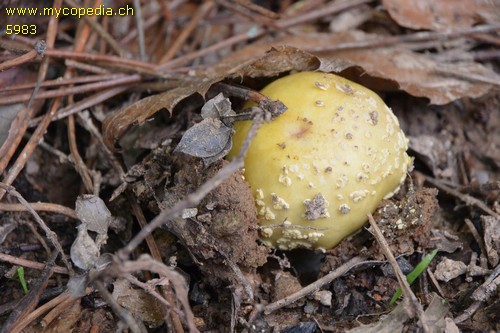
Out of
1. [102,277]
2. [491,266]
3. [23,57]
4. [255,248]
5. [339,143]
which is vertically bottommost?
[491,266]

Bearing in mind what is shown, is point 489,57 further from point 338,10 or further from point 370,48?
point 338,10

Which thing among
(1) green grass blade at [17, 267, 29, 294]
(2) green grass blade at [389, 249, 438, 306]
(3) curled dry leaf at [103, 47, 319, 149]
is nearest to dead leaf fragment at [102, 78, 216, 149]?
(3) curled dry leaf at [103, 47, 319, 149]

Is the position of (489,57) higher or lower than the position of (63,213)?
higher

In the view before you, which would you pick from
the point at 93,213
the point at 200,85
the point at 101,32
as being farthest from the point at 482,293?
the point at 101,32

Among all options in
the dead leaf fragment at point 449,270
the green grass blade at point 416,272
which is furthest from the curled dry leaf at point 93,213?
the dead leaf fragment at point 449,270

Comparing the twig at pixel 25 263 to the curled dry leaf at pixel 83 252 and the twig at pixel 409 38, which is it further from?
the twig at pixel 409 38

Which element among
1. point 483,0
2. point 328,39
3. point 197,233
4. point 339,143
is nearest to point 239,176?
point 197,233

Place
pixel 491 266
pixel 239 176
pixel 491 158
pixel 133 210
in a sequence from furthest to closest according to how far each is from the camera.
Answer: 1. pixel 491 158
2. pixel 133 210
3. pixel 491 266
4. pixel 239 176

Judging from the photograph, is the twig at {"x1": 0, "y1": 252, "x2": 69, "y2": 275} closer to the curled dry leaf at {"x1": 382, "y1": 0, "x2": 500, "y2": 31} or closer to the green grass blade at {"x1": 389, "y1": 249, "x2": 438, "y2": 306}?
the green grass blade at {"x1": 389, "y1": 249, "x2": 438, "y2": 306}
